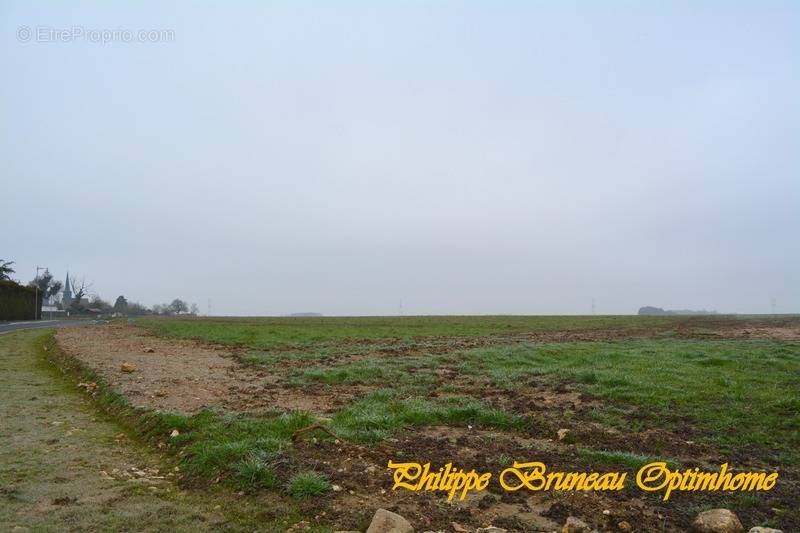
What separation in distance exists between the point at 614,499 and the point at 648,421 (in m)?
3.60

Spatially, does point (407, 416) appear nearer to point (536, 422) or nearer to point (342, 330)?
point (536, 422)

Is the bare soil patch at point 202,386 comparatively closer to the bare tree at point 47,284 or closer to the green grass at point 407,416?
the green grass at point 407,416

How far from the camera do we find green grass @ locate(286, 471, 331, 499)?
5656 millimetres

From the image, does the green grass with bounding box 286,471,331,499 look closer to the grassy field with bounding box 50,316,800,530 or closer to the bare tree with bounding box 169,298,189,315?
the grassy field with bounding box 50,316,800,530

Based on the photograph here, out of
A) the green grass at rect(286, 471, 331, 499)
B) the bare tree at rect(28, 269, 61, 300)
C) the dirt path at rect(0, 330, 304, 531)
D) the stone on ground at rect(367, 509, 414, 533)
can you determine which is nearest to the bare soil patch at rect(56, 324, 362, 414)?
the dirt path at rect(0, 330, 304, 531)

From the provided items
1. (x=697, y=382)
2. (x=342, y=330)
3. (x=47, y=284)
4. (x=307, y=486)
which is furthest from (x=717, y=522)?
(x=47, y=284)

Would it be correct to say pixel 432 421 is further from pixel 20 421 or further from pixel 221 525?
pixel 20 421

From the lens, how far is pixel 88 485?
602cm

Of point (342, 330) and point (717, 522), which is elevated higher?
point (717, 522)

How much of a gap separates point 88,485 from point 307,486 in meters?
2.68

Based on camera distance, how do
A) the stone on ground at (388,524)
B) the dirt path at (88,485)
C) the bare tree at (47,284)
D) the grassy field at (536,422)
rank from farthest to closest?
the bare tree at (47,284) → the grassy field at (536,422) → the dirt path at (88,485) → the stone on ground at (388,524)

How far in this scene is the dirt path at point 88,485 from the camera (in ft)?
16.6

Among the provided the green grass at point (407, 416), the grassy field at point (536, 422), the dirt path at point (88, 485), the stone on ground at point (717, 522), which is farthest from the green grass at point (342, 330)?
the stone on ground at point (717, 522)

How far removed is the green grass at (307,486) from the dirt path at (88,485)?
52 centimetres
